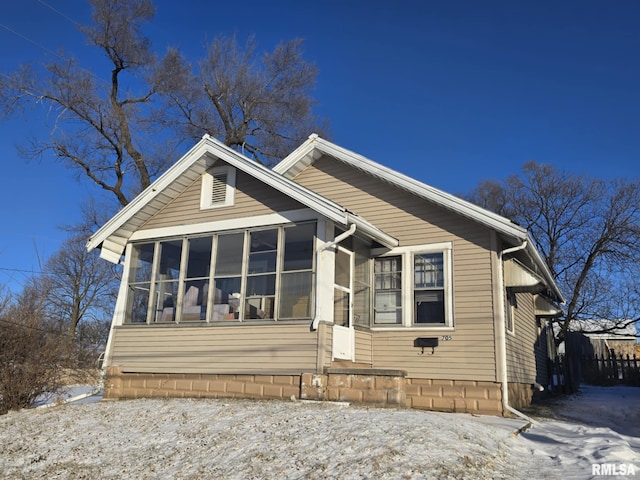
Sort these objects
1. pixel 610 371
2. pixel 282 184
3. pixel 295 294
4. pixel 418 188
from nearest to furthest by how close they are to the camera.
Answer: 1. pixel 295 294
2. pixel 282 184
3. pixel 418 188
4. pixel 610 371

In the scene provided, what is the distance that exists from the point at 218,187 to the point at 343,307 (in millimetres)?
3780

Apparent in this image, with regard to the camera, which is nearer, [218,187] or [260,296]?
[260,296]

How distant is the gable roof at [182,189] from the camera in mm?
10272

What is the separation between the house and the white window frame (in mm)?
22

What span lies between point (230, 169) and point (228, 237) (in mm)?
1516

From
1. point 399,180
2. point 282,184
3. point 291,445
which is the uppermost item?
point 399,180

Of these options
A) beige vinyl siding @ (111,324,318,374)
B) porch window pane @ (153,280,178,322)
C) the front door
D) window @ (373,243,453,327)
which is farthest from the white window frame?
porch window pane @ (153,280,178,322)

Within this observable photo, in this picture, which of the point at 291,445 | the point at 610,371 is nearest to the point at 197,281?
the point at 291,445

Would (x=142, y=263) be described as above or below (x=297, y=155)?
below

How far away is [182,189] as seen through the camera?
12.3 meters

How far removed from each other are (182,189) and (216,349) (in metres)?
3.74

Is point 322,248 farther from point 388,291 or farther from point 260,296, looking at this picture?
point 388,291

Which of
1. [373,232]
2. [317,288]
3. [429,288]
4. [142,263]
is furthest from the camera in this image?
[142,263]

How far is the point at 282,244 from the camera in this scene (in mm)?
10594
